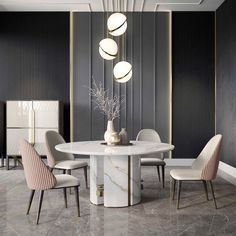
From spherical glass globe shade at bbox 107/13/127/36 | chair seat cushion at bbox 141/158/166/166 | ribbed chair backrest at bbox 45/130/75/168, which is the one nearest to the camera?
spherical glass globe shade at bbox 107/13/127/36

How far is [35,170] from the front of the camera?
3.22 m

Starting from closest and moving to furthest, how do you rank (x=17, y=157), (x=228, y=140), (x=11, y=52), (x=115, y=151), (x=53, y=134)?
(x=115, y=151) → (x=53, y=134) → (x=228, y=140) → (x=17, y=157) → (x=11, y=52)

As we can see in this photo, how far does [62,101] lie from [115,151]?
3829mm

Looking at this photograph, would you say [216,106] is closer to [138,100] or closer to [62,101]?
[138,100]

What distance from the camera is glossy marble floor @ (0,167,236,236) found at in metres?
3.07

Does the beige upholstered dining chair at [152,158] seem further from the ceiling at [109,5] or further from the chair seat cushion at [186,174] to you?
the ceiling at [109,5]

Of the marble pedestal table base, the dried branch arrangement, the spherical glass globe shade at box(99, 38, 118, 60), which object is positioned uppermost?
the spherical glass globe shade at box(99, 38, 118, 60)

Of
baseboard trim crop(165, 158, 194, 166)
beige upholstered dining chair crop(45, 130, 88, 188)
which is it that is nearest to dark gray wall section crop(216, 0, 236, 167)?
baseboard trim crop(165, 158, 194, 166)

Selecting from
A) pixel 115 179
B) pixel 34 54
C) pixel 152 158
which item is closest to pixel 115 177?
pixel 115 179

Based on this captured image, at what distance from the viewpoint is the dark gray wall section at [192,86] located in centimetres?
704

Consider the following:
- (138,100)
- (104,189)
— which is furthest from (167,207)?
(138,100)

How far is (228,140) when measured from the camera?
6.04 m

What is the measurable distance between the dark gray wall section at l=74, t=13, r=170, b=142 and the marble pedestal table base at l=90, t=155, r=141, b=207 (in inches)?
123

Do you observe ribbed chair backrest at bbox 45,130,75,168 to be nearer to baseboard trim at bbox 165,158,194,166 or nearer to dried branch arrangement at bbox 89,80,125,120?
dried branch arrangement at bbox 89,80,125,120
